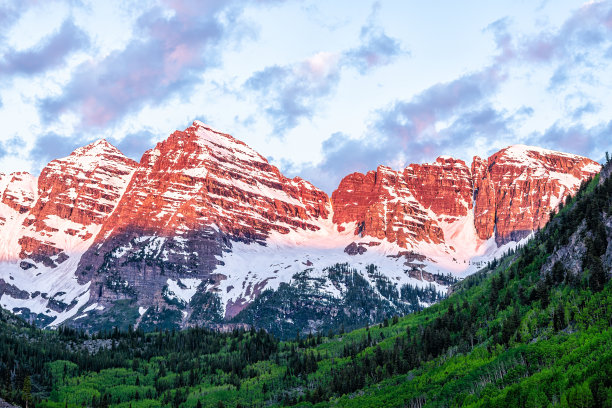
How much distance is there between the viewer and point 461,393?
167 metres

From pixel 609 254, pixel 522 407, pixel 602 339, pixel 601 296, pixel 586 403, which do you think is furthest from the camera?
pixel 609 254

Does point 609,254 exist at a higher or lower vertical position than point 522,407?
higher

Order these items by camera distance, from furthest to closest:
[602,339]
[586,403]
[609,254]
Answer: [609,254], [602,339], [586,403]

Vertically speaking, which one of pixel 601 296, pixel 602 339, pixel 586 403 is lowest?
pixel 586 403

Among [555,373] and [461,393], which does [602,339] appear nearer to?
[555,373]

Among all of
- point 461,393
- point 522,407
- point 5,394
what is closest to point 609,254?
point 461,393

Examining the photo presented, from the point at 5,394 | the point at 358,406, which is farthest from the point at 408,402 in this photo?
the point at 5,394

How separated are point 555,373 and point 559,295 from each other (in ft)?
187

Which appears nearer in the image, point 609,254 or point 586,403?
point 586,403

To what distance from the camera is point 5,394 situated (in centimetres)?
19775

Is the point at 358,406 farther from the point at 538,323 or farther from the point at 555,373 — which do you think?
the point at 555,373

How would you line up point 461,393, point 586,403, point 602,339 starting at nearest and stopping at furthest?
1. point 586,403
2. point 602,339
3. point 461,393

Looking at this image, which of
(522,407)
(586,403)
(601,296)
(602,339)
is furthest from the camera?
(601,296)

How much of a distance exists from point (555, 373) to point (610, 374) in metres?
17.9
